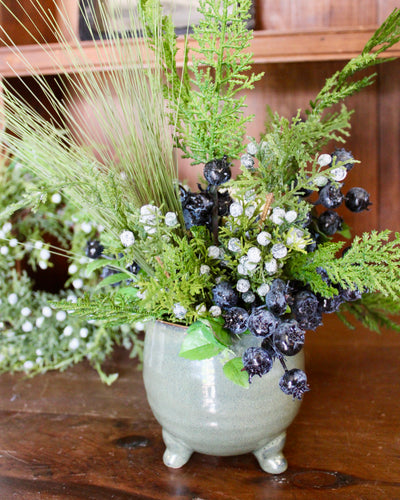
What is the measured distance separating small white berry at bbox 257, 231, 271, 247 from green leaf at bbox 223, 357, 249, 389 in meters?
0.10

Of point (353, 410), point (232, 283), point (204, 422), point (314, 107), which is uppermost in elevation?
point (314, 107)

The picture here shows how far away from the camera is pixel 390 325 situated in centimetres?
52

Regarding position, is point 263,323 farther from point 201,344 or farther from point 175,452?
point 175,452

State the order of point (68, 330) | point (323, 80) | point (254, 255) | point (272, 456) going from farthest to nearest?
point (323, 80), point (68, 330), point (272, 456), point (254, 255)

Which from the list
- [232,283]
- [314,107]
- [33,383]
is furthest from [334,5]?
[33,383]

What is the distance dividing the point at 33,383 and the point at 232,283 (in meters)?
0.39

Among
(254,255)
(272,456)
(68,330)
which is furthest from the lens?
(68,330)

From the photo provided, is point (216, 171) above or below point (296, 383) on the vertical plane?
above

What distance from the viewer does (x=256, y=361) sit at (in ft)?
1.17

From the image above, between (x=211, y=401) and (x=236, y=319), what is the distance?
9 cm

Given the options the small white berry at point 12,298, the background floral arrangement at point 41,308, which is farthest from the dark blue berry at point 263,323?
the small white berry at point 12,298

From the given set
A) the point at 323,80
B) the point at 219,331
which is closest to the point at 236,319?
the point at 219,331

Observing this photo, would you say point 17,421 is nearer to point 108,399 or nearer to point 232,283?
point 108,399

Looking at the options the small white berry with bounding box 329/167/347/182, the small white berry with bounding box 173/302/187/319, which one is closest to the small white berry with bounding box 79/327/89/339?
the small white berry with bounding box 173/302/187/319
